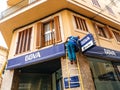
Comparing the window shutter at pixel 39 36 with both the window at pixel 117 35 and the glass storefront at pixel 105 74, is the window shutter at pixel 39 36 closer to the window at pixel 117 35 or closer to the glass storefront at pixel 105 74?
the glass storefront at pixel 105 74

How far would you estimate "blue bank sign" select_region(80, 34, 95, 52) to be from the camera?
17.7 feet

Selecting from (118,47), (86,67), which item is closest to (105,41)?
(118,47)

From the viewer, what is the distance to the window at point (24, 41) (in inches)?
315

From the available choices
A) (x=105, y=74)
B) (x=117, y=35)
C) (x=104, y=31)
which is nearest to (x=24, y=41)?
(x=105, y=74)

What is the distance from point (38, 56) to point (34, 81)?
264 centimetres

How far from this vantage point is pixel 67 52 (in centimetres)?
614

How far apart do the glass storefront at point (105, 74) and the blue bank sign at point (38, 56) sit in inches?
67.9

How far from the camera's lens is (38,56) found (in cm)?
677

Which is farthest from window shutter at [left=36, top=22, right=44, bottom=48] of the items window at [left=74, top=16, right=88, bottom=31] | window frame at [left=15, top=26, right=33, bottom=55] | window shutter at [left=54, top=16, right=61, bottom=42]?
window at [left=74, top=16, right=88, bottom=31]

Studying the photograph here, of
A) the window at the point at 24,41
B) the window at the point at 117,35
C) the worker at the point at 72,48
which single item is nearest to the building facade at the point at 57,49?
the window at the point at 24,41

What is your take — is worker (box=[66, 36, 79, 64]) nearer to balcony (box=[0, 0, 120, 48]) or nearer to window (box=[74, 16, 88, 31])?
window (box=[74, 16, 88, 31])

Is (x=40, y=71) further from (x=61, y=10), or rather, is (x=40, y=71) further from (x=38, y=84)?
(x=61, y=10)

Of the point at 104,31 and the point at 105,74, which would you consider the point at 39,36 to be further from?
the point at 104,31

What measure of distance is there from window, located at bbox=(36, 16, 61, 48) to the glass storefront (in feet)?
7.09
